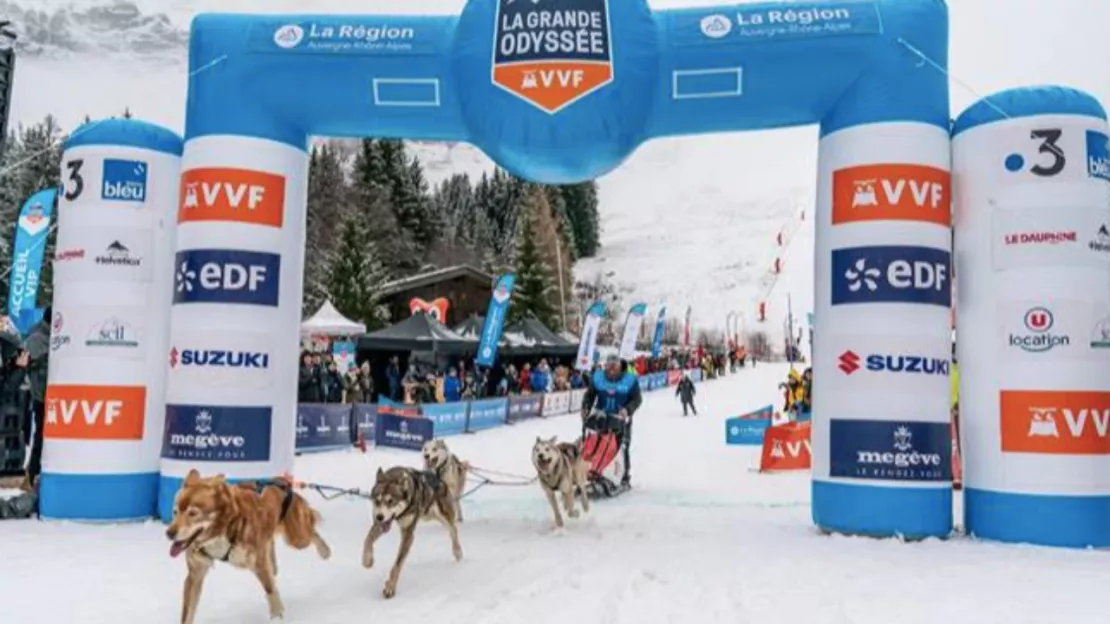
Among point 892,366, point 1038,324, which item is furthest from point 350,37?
point 1038,324

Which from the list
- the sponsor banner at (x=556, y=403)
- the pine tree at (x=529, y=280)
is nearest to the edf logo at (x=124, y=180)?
the sponsor banner at (x=556, y=403)

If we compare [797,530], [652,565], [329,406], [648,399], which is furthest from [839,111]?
[648,399]

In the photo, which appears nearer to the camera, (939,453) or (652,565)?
(652,565)

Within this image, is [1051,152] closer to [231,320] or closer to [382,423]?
[231,320]

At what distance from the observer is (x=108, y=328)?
8297mm

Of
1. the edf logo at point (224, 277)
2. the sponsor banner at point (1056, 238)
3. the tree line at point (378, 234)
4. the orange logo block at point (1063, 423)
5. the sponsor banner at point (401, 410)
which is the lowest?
the sponsor banner at point (401, 410)

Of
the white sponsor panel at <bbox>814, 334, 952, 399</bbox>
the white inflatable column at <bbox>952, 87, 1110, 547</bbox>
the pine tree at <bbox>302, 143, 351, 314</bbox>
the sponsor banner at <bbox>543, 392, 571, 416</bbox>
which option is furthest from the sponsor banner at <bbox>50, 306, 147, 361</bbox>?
the pine tree at <bbox>302, 143, 351, 314</bbox>

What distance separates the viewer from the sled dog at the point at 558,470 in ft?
26.2

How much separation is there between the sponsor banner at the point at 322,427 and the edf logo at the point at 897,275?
419 inches

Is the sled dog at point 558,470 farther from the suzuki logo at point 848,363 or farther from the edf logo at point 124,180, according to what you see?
the edf logo at point 124,180

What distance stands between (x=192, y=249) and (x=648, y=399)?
87.5 feet

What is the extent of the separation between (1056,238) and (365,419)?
13.0 metres

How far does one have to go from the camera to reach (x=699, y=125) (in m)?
8.49

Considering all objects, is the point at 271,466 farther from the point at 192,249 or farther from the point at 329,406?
the point at 329,406
